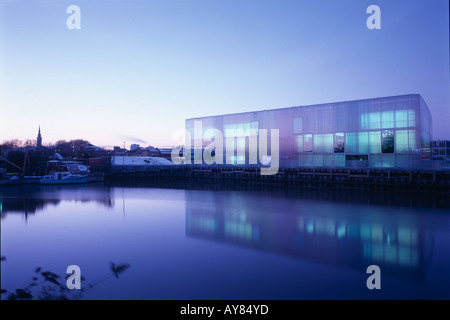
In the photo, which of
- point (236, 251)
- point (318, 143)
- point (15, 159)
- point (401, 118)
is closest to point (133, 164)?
point (15, 159)

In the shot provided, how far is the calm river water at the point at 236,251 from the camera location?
490 cm

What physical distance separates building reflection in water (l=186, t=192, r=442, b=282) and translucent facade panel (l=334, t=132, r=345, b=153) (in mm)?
9401

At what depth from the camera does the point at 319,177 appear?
2189 cm

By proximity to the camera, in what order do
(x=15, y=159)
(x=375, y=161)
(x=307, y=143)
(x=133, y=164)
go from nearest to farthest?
(x=375, y=161)
(x=307, y=143)
(x=15, y=159)
(x=133, y=164)

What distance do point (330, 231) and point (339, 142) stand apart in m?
15.0

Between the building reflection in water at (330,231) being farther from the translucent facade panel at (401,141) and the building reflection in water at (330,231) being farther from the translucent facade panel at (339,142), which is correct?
the translucent facade panel at (339,142)

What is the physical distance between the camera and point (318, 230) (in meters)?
8.76

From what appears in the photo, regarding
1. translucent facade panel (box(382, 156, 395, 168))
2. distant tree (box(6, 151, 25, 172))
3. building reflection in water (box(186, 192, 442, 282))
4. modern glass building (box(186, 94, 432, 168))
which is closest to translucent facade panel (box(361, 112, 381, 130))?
modern glass building (box(186, 94, 432, 168))

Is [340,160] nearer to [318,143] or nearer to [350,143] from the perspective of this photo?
[350,143]

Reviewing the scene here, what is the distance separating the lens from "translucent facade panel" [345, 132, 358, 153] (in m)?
21.4

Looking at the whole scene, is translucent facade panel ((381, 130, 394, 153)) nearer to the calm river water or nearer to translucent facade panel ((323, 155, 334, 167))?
translucent facade panel ((323, 155, 334, 167))

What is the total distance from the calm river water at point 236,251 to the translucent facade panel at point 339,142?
933 centimetres

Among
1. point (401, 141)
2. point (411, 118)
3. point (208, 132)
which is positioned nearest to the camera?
point (411, 118)
